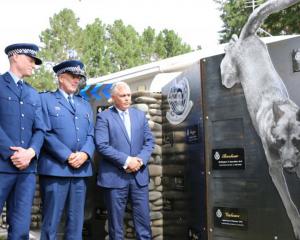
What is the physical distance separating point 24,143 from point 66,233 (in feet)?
3.16

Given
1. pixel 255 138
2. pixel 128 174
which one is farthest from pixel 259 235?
pixel 128 174

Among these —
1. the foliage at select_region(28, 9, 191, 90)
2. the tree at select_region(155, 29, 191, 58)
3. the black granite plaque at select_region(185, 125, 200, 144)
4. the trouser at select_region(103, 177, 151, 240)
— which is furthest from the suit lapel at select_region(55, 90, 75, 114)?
the tree at select_region(155, 29, 191, 58)

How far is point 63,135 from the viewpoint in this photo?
408 cm

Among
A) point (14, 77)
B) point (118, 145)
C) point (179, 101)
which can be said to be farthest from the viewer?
point (179, 101)

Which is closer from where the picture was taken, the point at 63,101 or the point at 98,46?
the point at 63,101

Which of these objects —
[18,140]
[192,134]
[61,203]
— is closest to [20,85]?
[18,140]

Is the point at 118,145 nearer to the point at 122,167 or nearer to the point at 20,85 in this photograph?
the point at 122,167

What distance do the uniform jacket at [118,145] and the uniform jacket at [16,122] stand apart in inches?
28.4

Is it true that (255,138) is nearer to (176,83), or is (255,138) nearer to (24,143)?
(176,83)

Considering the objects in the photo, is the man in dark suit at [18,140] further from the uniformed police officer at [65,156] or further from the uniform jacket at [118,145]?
the uniform jacket at [118,145]

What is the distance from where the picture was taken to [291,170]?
3.41 m

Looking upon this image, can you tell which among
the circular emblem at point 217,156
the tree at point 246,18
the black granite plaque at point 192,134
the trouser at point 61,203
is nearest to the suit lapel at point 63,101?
the trouser at point 61,203

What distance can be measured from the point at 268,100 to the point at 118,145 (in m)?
1.52

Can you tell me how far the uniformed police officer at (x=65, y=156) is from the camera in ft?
12.9
